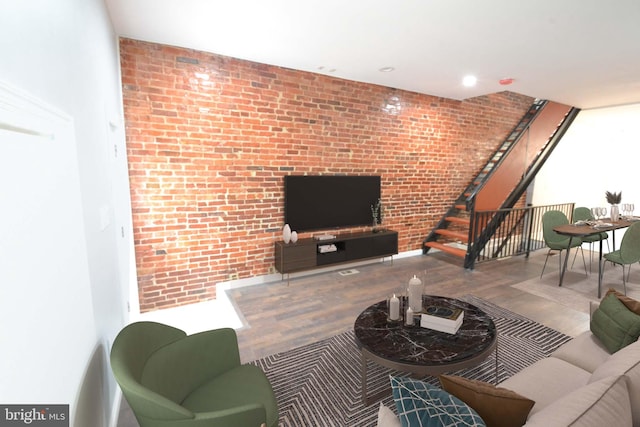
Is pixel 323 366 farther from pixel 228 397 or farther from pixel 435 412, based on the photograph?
pixel 435 412

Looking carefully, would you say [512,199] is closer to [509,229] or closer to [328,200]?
[509,229]

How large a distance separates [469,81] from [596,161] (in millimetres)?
4020

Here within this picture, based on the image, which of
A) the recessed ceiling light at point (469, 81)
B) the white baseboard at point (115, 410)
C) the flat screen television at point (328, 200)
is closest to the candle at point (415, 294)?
the white baseboard at point (115, 410)

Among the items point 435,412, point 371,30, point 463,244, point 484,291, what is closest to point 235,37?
→ point 371,30

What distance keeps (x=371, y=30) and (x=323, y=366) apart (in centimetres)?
295

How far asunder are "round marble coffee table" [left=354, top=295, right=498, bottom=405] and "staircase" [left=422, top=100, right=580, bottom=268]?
122 inches

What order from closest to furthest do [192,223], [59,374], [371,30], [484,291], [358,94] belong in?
1. [59,374]
2. [371,30]
3. [192,223]
4. [484,291]
5. [358,94]

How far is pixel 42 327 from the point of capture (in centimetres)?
91

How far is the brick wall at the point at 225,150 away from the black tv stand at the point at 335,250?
292mm

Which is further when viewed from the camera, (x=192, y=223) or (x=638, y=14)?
(x=192, y=223)

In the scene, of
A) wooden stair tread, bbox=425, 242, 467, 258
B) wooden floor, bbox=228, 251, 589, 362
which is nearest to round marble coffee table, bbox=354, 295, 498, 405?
wooden floor, bbox=228, 251, 589, 362

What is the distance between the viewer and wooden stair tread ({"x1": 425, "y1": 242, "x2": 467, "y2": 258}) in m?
4.94

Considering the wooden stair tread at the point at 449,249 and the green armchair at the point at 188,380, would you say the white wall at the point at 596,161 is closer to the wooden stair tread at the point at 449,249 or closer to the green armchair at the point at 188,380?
the wooden stair tread at the point at 449,249

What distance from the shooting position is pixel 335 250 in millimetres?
4371
